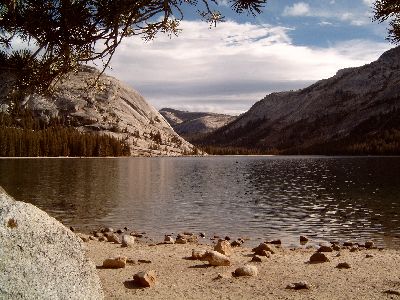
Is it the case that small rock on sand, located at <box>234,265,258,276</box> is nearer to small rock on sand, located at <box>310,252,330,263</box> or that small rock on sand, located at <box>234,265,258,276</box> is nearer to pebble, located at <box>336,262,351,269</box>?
pebble, located at <box>336,262,351,269</box>

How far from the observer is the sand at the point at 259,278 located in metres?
14.5

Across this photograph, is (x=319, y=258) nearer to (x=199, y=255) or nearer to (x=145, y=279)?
(x=199, y=255)

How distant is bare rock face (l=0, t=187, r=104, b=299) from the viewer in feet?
28.3

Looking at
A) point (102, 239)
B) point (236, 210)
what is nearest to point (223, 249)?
point (102, 239)

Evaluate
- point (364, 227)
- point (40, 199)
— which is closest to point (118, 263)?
point (364, 227)

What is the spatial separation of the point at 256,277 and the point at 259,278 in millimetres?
158

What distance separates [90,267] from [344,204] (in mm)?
49931

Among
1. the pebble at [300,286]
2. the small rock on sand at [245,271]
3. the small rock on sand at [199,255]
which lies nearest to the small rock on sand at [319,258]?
the small rock on sand at [245,271]

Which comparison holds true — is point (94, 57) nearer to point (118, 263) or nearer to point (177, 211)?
point (118, 263)

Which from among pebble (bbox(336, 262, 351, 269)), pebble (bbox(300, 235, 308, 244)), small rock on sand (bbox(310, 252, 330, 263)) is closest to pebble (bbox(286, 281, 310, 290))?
pebble (bbox(336, 262, 351, 269))

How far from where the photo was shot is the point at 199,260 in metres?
20.3

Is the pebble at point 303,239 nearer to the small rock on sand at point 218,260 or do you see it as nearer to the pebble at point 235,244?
the pebble at point 235,244

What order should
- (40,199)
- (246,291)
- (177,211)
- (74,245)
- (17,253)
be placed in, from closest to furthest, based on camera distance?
1. (17,253)
2. (74,245)
3. (246,291)
4. (177,211)
5. (40,199)

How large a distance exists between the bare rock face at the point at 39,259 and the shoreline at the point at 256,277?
4.60 metres
